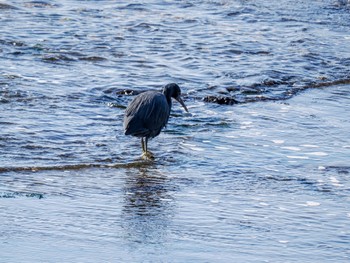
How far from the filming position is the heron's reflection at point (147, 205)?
19.8 ft

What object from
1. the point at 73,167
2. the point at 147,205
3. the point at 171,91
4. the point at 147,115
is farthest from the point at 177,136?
the point at 147,205

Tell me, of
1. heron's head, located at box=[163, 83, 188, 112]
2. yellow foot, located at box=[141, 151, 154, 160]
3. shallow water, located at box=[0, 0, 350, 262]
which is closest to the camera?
shallow water, located at box=[0, 0, 350, 262]

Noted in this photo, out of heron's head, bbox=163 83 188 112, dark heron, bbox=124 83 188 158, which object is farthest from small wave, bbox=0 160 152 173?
heron's head, bbox=163 83 188 112

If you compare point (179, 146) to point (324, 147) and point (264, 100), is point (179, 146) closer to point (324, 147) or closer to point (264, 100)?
point (324, 147)

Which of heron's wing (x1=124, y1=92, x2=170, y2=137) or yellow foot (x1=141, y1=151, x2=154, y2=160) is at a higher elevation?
heron's wing (x1=124, y1=92, x2=170, y2=137)

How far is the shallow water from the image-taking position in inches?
235

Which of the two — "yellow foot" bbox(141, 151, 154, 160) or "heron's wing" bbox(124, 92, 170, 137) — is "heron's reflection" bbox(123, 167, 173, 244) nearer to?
"yellow foot" bbox(141, 151, 154, 160)

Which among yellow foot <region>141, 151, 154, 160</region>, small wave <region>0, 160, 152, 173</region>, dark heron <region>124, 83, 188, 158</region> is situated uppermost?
dark heron <region>124, 83, 188, 158</region>

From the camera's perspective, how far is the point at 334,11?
16.6 meters

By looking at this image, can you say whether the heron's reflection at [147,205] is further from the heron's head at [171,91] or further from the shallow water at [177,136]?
the heron's head at [171,91]

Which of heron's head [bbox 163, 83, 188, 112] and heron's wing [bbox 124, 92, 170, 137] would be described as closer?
heron's wing [bbox 124, 92, 170, 137]

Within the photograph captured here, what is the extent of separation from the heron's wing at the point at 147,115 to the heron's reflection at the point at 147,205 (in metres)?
0.50

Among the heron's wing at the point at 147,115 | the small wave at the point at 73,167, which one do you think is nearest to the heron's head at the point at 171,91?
the heron's wing at the point at 147,115

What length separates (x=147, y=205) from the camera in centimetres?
686
